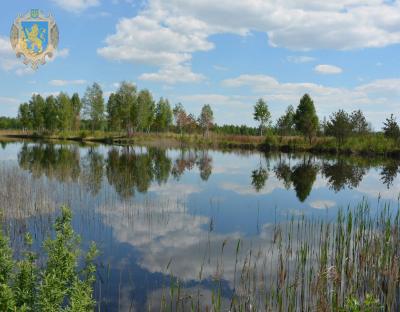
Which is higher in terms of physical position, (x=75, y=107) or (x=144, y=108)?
(x=75, y=107)

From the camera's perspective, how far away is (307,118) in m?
60.9

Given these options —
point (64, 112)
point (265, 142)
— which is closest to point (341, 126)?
point (265, 142)

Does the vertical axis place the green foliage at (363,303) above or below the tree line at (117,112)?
below

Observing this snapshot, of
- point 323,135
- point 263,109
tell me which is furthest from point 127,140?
point 323,135

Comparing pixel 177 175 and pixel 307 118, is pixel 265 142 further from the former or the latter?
pixel 177 175

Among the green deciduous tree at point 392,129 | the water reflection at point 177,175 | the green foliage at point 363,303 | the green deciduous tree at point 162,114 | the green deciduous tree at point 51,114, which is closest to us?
the green foliage at point 363,303

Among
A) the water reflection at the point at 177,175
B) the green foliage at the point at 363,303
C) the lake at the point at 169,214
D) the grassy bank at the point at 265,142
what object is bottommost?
the lake at the point at 169,214

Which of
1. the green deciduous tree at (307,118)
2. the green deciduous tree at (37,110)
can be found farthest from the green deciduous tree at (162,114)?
the green deciduous tree at (307,118)

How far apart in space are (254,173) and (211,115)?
5920 cm

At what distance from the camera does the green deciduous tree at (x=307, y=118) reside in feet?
198

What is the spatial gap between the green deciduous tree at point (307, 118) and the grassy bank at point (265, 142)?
1.94 meters

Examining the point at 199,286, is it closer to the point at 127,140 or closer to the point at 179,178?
the point at 179,178

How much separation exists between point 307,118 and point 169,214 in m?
49.3

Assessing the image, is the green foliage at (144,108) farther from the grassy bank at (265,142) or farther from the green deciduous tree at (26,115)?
the green deciduous tree at (26,115)
